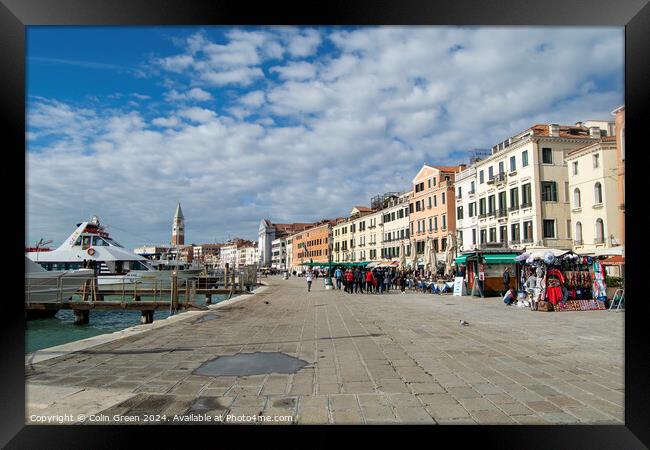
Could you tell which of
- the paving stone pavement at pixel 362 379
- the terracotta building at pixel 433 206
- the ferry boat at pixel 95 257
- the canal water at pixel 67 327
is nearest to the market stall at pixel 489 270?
the paving stone pavement at pixel 362 379

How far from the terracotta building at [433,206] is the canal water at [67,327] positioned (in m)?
28.4

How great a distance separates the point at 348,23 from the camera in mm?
4027

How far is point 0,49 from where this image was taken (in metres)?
3.71

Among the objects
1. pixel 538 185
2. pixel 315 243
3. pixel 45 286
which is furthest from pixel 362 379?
pixel 315 243

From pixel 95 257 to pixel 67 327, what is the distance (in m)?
21.5

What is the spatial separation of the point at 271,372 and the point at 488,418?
2975 mm

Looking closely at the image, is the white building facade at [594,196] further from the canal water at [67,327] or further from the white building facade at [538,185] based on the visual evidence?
the canal water at [67,327]

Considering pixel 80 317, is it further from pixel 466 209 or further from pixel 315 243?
pixel 315 243

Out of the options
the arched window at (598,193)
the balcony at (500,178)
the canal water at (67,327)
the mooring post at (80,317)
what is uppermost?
the balcony at (500,178)

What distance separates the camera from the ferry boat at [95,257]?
40094mm

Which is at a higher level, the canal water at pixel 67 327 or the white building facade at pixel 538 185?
the white building facade at pixel 538 185

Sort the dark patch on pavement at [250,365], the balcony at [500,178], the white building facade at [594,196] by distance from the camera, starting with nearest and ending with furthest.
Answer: the dark patch on pavement at [250,365] → the white building facade at [594,196] → the balcony at [500,178]

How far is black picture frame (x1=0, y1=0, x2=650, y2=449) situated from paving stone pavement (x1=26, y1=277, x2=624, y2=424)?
373 millimetres

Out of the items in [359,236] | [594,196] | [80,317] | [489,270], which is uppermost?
[594,196]
